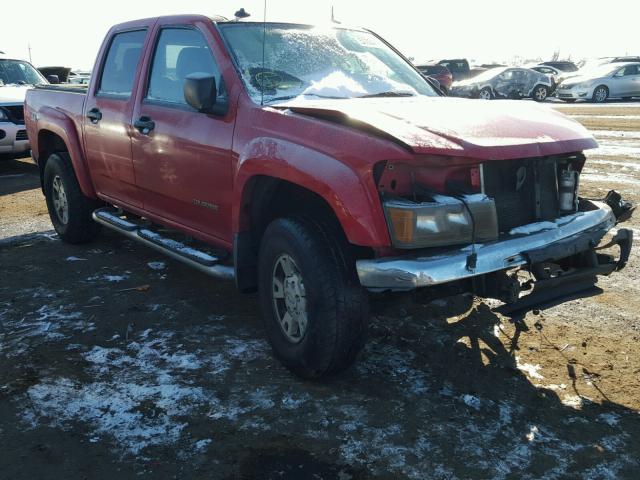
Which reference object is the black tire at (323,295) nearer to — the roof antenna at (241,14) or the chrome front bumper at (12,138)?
the roof antenna at (241,14)

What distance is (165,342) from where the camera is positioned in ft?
13.5

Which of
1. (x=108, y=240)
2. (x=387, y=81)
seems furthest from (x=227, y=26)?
(x=108, y=240)

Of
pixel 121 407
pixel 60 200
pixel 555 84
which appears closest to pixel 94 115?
pixel 60 200

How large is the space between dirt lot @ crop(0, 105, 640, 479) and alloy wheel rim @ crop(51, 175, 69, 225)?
4.23 feet

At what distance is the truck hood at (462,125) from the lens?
3043 millimetres

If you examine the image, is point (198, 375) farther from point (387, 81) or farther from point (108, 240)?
point (108, 240)

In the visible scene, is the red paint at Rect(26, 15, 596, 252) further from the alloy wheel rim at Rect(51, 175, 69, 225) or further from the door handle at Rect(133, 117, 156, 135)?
the alloy wheel rim at Rect(51, 175, 69, 225)

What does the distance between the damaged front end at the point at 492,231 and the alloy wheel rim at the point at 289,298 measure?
1.74 feet

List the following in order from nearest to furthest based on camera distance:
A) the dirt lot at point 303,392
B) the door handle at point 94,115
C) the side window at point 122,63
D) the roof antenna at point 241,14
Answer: the dirt lot at point 303,392
the roof antenna at point 241,14
the side window at point 122,63
the door handle at point 94,115

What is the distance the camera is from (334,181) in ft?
10.3

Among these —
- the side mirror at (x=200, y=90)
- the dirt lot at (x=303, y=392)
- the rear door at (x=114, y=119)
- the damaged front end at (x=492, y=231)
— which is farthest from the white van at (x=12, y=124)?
the damaged front end at (x=492, y=231)

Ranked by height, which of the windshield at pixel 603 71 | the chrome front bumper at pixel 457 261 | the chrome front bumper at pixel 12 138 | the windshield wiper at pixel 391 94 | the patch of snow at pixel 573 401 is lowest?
the patch of snow at pixel 573 401

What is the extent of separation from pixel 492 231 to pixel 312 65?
176cm

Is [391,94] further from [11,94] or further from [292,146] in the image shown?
[11,94]
